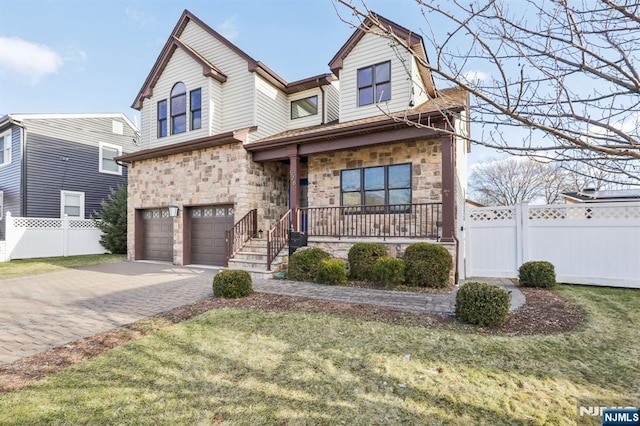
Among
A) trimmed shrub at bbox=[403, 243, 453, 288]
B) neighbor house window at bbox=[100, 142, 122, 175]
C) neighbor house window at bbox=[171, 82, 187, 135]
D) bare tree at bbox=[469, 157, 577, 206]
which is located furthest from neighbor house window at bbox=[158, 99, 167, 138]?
bare tree at bbox=[469, 157, 577, 206]

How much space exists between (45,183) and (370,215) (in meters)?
16.8

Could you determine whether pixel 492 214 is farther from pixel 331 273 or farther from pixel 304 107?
pixel 304 107

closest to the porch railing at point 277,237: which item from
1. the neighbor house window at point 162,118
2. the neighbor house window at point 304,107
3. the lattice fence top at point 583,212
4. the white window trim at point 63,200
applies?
the neighbor house window at point 304,107

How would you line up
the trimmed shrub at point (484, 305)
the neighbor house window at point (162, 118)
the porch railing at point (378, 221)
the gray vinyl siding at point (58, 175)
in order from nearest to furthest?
the trimmed shrub at point (484, 305) → the porch railing at point (378, 221) → the neighbor house window at point (162, 118) → the gray vinyl siding at point (58, 175)

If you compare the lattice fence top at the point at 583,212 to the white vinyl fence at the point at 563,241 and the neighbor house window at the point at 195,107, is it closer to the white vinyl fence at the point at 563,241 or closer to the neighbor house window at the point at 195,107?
the white vinyl fence at the point at 563,241

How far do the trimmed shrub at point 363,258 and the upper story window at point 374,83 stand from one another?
499cm

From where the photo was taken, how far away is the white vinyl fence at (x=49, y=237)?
44.9 feet

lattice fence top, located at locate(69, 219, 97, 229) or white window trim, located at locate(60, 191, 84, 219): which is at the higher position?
white window trim, located at locate(60, 191, 84, 219)

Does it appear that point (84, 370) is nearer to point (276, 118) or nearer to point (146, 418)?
point (146, 418)

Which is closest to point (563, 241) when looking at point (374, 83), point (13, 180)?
point (374, 83)

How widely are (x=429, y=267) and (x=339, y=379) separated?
452 cm

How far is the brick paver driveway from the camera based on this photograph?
4270mm

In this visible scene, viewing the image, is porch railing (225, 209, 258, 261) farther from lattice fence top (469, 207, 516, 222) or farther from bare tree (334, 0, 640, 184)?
bare tree (334, 0, 640, 184)

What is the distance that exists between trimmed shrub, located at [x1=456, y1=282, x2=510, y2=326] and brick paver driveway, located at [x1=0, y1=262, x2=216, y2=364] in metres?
4.93
